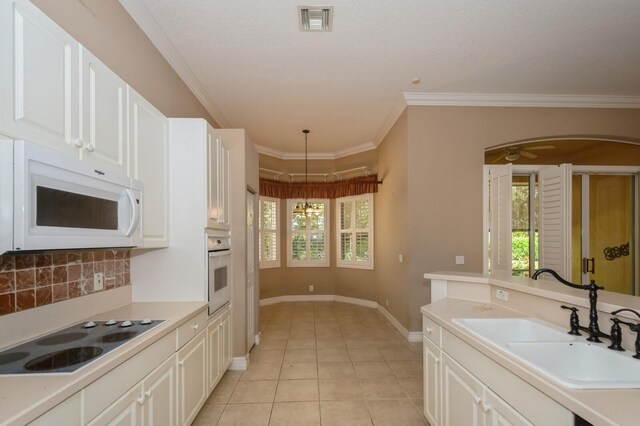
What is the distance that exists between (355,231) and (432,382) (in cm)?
451

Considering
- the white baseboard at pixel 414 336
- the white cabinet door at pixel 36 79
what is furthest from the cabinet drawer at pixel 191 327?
the white baseboard at pixel 414 336

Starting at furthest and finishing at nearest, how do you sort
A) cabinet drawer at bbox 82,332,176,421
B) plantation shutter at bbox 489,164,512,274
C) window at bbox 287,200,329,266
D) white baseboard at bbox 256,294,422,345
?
window at bbox 287,200,329,266
white baseboard at bbox 256,294,422,345
plantation shutter at bbox 489,164,512,274
cabinet drawer at bbox 82,332,176,421

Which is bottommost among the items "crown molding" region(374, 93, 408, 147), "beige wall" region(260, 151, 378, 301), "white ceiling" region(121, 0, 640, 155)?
"beige wall" region(260, 151, 378, 301)

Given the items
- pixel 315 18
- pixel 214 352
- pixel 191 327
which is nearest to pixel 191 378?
pixel 191 327

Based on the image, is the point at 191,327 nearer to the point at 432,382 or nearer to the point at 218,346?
the point at 218,346

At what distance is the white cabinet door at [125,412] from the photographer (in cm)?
133

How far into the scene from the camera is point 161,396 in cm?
183

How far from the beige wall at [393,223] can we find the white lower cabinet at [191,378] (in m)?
2.70

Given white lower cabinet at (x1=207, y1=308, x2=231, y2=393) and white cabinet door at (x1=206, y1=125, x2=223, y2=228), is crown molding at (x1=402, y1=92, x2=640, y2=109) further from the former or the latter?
white lower cabinet at (x1=207, y1=308, x2=231, y2=393)

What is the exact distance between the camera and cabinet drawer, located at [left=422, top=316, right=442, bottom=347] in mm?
2072

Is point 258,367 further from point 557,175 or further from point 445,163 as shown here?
point 557,175

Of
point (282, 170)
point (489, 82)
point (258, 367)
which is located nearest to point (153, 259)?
point (258, 367)

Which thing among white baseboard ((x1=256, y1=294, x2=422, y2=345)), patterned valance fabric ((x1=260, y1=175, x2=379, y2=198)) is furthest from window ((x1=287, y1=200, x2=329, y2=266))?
white baseboard ((x1=256, y1=294, x2=422, y2=345))

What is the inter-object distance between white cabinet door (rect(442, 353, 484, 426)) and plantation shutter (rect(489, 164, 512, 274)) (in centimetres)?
261
